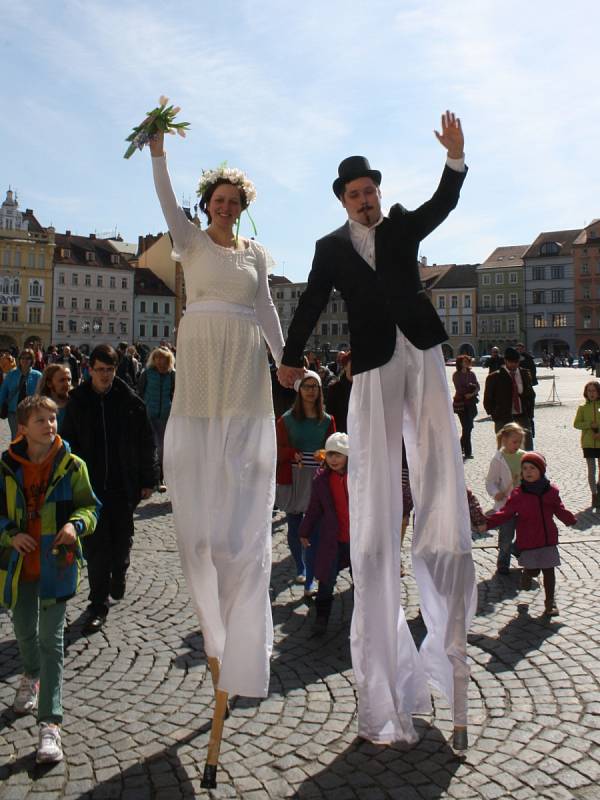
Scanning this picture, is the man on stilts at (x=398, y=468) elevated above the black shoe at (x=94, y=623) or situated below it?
above

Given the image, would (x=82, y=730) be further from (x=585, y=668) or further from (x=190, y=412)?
(x=585, y=668)

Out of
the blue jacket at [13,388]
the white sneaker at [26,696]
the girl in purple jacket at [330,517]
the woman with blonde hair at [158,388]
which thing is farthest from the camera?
the blue jacket at [13,388]

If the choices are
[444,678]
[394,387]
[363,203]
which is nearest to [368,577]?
[444,678]

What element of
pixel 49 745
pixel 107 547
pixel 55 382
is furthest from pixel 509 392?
pixel 49 745

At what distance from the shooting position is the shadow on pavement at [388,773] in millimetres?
3062

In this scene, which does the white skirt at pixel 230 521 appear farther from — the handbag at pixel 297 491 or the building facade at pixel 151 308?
the building facade at pixel 151 308

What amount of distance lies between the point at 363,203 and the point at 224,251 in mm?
725

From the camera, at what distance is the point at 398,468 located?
11.9ft

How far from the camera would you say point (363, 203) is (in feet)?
12.2

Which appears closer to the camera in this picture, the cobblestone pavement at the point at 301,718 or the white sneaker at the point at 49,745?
the cobblestone pavement at the point at 301,718

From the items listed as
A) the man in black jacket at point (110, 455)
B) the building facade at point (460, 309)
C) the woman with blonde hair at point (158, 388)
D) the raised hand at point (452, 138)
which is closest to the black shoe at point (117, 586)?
the man in black jacket at point (110, 455)

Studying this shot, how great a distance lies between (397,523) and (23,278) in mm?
78168

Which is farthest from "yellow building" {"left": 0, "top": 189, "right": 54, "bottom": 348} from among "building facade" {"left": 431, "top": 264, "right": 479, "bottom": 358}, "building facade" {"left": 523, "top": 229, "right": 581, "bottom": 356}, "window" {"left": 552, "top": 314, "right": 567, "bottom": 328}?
"window" {"left": 552, "top": 314, "right": 567, "bottom": 328}

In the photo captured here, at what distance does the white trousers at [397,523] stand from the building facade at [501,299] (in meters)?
90.3
